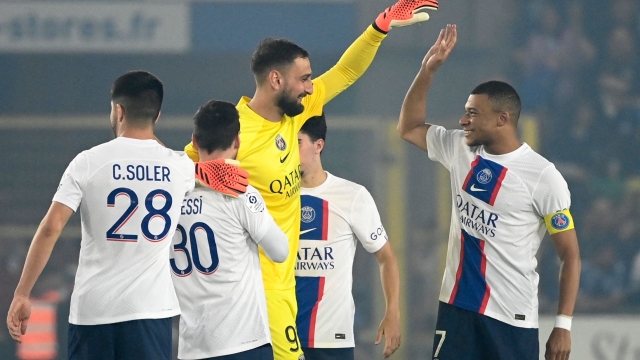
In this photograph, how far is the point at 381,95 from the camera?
10969mm

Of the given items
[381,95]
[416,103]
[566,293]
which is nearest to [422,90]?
[416,103]

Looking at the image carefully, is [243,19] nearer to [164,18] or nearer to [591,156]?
[164,18]

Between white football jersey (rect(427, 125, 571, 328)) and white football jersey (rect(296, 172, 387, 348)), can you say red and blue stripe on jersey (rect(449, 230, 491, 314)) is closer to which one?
white football jersey (rect(427, 125, 571, 328))

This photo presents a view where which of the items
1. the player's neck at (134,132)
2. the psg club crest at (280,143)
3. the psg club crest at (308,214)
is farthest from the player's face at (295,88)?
the player's neck at (134,132)

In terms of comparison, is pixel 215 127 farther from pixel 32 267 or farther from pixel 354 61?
pixel 354 61

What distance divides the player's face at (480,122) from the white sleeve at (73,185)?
1.55 metres

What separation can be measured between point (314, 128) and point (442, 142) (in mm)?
548

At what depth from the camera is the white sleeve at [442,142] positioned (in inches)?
160

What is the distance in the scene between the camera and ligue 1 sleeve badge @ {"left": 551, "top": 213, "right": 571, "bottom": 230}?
12.4ft

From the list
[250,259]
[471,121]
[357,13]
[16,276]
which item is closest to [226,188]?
[250,259]

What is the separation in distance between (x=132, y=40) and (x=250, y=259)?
27.0 ft

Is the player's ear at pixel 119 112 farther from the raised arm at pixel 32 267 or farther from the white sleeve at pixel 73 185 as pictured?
the raised arm at pixel 32 267

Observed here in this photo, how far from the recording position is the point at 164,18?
1106 centimetres

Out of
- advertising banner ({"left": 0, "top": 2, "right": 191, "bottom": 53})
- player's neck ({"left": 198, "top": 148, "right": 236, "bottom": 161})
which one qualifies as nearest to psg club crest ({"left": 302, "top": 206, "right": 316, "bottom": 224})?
player's neck ({"left": 198, "top": 148, "right": 236, "bottom": 161})
